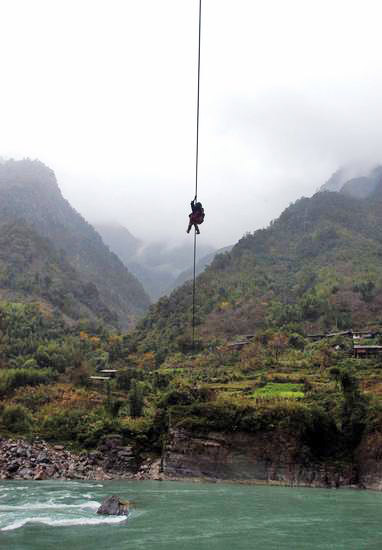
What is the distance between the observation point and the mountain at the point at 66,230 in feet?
487

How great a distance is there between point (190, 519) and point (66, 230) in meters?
150

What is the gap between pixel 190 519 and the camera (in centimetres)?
2048

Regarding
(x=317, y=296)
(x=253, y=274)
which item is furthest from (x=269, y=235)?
(x=317, y=296)

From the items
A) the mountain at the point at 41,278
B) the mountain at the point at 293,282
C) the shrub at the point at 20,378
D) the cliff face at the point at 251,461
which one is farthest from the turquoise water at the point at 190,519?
the mountain at the point at 41,278

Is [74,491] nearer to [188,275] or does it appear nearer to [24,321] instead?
[24,321]

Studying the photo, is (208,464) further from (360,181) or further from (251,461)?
(360,181)

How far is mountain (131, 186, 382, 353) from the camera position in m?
71.6

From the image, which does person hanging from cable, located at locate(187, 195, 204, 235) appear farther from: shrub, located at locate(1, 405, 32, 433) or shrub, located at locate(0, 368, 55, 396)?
shrub, located at locate(0, 368, 55, 396)

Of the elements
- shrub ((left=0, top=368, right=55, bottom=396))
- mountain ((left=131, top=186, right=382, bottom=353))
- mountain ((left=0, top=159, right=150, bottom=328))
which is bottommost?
shrub ((left=0, top=368, right=55, bottom=396))

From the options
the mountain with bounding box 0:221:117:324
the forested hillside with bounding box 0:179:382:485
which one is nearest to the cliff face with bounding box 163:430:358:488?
the forested hillside with bounding box 0:179:382:485

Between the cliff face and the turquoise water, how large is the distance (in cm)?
462

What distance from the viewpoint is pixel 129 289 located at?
167125mm

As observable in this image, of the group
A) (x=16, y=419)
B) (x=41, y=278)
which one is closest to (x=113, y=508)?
(x=16, y=419)

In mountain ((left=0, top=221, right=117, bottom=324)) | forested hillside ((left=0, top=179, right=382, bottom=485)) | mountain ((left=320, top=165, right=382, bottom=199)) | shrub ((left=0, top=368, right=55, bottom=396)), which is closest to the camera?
forested hillside ((left=0, top=179, right=382, bottom=485))
